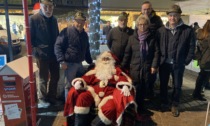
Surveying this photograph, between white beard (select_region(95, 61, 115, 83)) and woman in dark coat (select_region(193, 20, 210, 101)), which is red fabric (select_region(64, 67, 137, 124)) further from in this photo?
woman in dark coat (select_region(193, 20, 210, 101))

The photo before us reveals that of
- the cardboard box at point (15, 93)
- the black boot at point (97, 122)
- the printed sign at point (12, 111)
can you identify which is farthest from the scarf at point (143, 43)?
the printed sign at point (12, 111)

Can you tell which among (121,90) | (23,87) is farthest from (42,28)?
(121,90)

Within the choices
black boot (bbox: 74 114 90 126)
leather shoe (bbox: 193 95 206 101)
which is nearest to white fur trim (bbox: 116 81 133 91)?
black boot (bbox: 74 114 90 126)

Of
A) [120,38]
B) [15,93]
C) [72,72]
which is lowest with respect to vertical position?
[15,93]

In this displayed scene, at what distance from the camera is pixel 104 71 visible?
333 centimetres

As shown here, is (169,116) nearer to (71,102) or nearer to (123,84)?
(123,84)

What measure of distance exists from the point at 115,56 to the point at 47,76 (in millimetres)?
1312

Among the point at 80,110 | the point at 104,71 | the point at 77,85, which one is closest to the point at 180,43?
the point at 104,71

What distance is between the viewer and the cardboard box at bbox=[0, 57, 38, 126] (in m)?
2.84

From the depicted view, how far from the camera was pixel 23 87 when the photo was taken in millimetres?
2928

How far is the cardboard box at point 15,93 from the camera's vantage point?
2844 millimetres

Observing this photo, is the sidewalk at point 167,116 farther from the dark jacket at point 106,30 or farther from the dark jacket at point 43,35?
the dark jacket at point 106,30

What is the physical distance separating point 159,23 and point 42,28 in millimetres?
2120

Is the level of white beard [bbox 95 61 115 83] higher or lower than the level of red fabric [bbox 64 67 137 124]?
higher
